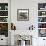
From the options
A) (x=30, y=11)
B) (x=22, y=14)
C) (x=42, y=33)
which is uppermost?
(x=30, y=11)

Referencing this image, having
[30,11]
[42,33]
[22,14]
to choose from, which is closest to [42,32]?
[42,33]

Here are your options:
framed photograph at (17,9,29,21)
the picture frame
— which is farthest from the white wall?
the picture frame

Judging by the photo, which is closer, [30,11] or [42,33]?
[30,11]

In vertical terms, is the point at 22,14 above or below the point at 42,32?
above

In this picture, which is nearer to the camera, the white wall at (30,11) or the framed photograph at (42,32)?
the white wall at (30,11)

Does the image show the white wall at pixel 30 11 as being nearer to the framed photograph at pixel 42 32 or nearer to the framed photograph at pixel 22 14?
the framed photograph at pixel 22 14

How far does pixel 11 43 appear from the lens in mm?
6062

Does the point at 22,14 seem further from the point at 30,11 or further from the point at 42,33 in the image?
the point at 42,33

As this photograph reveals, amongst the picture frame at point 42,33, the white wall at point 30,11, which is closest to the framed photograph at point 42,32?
the picture frame at point 42,33

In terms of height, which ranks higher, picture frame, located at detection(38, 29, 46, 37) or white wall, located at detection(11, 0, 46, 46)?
white wall, located at detection(11, 0, 46, 46)

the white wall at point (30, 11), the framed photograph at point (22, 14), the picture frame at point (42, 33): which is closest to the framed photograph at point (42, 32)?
the picture frame at point (42, 33)

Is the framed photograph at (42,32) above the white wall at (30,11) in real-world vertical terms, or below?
below

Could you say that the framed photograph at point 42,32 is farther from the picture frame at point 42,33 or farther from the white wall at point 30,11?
the white wall at point 30,11

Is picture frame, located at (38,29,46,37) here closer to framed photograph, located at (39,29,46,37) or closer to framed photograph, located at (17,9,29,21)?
framed photograph, located at (39,29,46,37)
